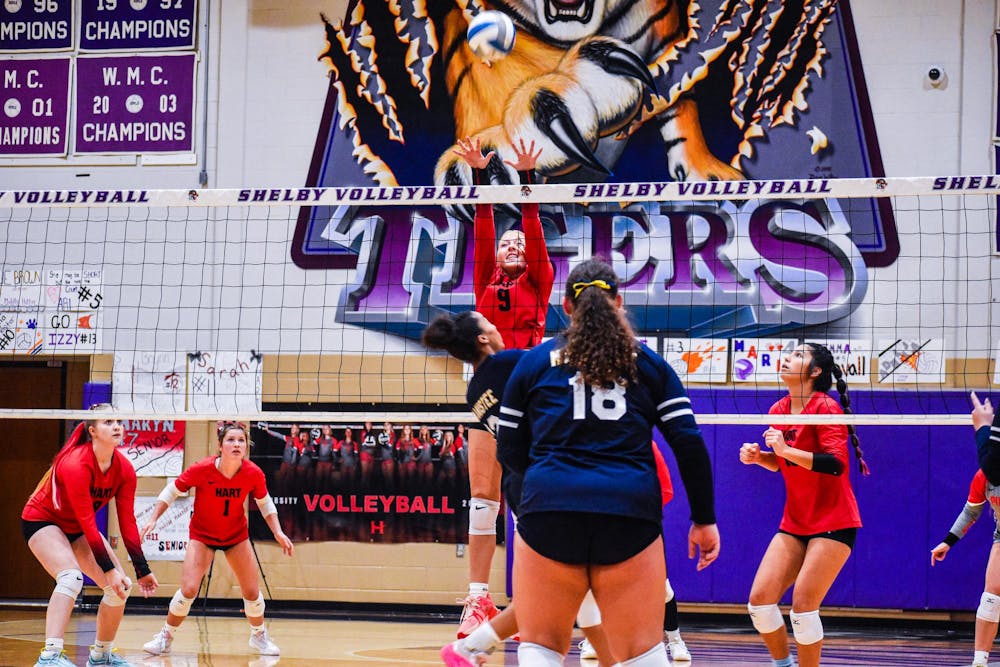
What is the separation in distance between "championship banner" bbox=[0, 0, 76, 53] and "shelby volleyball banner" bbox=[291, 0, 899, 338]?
9.89 ft

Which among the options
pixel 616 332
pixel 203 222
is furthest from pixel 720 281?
pixel 616 332

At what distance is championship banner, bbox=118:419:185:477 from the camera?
12.2 meters

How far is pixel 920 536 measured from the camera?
1046 centimetres

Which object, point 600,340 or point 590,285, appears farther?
point 590,285

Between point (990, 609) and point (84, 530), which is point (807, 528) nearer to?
point (990, 609)

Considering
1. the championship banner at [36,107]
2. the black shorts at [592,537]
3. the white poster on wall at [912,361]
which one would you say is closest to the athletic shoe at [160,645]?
the black shorts at [592,537]

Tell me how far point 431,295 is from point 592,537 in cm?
838

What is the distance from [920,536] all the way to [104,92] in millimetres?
9640

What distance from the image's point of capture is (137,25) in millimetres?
Answer: 12570

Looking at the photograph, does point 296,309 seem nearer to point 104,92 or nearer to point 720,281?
point 104,92

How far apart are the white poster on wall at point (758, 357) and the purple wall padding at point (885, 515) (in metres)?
0.49

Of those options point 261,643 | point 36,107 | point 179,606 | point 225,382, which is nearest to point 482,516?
point 261,643

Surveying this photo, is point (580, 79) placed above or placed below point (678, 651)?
above

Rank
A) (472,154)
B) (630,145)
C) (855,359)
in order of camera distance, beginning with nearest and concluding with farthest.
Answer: (472,154) < (855,359) < (630,145)
